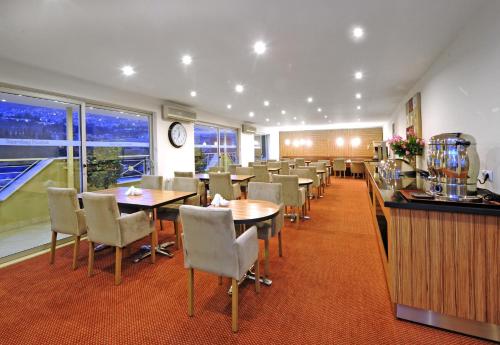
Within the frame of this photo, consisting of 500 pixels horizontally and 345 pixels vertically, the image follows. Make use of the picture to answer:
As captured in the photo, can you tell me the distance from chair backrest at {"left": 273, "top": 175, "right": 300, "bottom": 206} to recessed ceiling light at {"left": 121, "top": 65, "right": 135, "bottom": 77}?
Answer: 2778 mm

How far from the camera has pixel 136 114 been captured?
5.65 meters

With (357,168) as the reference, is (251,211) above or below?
below

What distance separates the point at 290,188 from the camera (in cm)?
435

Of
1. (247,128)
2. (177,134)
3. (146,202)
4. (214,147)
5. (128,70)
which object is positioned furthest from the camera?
(247,128)

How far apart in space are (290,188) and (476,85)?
2.63 m

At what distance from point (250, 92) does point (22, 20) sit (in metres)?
3.81

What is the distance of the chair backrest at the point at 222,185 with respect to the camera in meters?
4.85

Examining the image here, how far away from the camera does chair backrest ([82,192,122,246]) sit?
2.54 m

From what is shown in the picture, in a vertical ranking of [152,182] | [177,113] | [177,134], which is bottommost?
[152,182]

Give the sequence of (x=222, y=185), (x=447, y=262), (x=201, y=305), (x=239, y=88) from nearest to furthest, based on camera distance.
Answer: (x=447, y=262), (x=201, y=305), (x=222, y=185), (x=239, y=88)

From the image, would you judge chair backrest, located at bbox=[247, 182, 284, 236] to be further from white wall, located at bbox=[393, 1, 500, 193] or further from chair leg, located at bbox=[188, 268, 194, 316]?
white wall, located at bbox=[393, 1, 500, 193]

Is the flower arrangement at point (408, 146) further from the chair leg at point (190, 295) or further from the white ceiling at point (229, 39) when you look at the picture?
the chair leg at point (190, 295)

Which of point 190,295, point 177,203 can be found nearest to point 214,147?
point 177,203

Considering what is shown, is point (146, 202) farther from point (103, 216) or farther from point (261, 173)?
point (261, 173)
